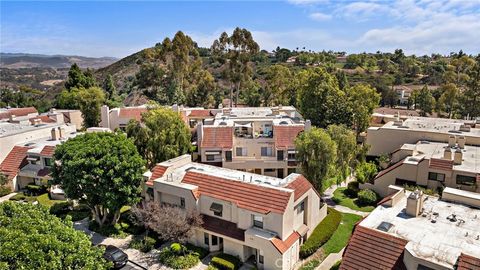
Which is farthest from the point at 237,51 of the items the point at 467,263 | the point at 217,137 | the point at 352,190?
the point at 467,263

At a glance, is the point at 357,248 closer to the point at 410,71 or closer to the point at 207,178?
the point at 207,178

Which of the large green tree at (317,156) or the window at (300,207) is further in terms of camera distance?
the large green tree at (317,156)

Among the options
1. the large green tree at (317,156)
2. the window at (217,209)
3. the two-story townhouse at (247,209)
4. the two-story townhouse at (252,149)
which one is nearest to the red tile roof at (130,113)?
the two-story townhouse at (252,149)

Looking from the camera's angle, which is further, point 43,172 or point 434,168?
point 43,172

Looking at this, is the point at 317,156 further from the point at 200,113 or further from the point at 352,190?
the point at 200,113

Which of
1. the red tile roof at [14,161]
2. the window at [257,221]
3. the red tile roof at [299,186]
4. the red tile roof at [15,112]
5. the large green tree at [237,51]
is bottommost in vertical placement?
the window at [257,221]

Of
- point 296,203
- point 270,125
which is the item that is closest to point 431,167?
point 296,203

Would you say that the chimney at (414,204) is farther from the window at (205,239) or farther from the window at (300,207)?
the window at (205,239)
